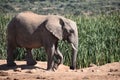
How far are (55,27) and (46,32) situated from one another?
0.93 feet

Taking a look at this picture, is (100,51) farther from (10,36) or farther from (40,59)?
(10,36)

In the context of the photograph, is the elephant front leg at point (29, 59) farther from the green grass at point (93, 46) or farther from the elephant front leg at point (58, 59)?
the green grass at point (93, 46)

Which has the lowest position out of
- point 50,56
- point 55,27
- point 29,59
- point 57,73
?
point 57,73

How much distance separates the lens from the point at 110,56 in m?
14.8

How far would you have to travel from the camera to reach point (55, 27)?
516 inches

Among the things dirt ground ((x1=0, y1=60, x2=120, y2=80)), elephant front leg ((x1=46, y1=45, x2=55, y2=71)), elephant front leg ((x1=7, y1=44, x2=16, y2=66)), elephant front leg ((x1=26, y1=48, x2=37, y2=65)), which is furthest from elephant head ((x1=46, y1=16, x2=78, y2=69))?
elephant front leg ((x1=7, y1=44, x2=16, y2=66))

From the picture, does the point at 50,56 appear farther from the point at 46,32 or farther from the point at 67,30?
the point at 67,30

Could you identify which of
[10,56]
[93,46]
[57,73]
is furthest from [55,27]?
[93,46]

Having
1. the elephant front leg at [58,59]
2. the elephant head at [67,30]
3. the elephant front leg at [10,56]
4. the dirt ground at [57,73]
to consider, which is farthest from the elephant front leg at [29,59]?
the elephant head at [67,30]

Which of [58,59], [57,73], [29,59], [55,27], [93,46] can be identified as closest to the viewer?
[57,73]

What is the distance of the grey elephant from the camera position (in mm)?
13117

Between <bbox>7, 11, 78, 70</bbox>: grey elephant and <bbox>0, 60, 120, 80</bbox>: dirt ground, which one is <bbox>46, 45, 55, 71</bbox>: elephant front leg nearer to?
<bbox>7, 11, 78, 70</bbox>: grey elephant

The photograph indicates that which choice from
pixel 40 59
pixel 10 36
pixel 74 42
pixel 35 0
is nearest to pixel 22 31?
pixel 10 36

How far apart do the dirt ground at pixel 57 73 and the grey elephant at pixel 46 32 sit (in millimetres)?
528
